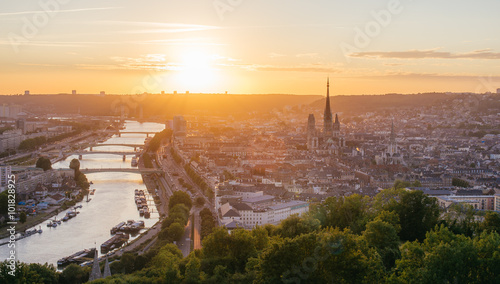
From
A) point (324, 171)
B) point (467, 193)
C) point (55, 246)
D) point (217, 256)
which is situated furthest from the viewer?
point (324, 171)

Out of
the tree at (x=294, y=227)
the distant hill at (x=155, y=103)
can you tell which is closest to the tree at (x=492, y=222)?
the tree at (x=294, y=227)

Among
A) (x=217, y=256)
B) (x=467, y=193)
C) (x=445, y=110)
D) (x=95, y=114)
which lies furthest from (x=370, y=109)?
(x=217, y=256)

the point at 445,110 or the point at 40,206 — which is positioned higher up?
the point at 445,110

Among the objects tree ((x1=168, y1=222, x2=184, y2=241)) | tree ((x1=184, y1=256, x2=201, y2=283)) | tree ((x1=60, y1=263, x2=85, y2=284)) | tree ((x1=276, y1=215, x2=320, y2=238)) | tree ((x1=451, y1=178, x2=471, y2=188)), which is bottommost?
tree ((x1=60, y1=263, x2=85, y2=284))

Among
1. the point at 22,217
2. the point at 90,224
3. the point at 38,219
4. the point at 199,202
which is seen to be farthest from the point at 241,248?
the point at 38,219

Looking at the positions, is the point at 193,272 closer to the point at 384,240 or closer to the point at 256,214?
the point at 384,240

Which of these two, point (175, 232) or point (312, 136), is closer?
point (175, 232)

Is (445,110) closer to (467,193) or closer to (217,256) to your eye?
(467,193)

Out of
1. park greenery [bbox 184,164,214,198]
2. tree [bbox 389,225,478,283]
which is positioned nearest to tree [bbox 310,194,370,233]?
tree [bbox 389,225,478,283]

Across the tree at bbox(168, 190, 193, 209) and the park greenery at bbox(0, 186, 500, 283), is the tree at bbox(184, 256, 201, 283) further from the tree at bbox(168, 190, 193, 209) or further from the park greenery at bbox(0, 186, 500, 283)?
the tree at bbox(168, 190, 193, 209)
